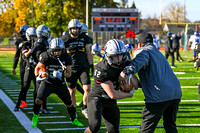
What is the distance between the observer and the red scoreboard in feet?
91.5

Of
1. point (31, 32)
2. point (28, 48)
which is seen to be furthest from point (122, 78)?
point (28, 48)

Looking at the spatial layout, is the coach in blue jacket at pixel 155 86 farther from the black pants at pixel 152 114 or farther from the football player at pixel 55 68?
the football player at pixel 55 68

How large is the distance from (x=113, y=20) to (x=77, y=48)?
66.5 ft

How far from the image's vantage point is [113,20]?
91.8 ft

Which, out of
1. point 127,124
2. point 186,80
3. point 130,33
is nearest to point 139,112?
point 127,124

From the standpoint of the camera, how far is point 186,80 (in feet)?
47.3

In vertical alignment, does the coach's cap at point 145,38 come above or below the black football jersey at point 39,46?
above

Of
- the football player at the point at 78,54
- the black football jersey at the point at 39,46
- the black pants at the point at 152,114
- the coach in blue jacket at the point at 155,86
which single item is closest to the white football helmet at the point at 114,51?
the coach in blue jacket at the point at 155,86

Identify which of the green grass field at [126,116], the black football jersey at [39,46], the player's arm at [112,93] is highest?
the black football jersey at [39,46]

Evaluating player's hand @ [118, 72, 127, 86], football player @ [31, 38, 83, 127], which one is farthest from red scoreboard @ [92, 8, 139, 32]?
player's hand @ [118, 72, 127, 86]

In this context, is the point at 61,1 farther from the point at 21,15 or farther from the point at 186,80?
the point at 186,80

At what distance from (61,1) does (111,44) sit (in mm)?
38435

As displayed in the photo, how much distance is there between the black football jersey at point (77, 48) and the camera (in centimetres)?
791

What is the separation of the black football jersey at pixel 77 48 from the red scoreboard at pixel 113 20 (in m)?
19.9
